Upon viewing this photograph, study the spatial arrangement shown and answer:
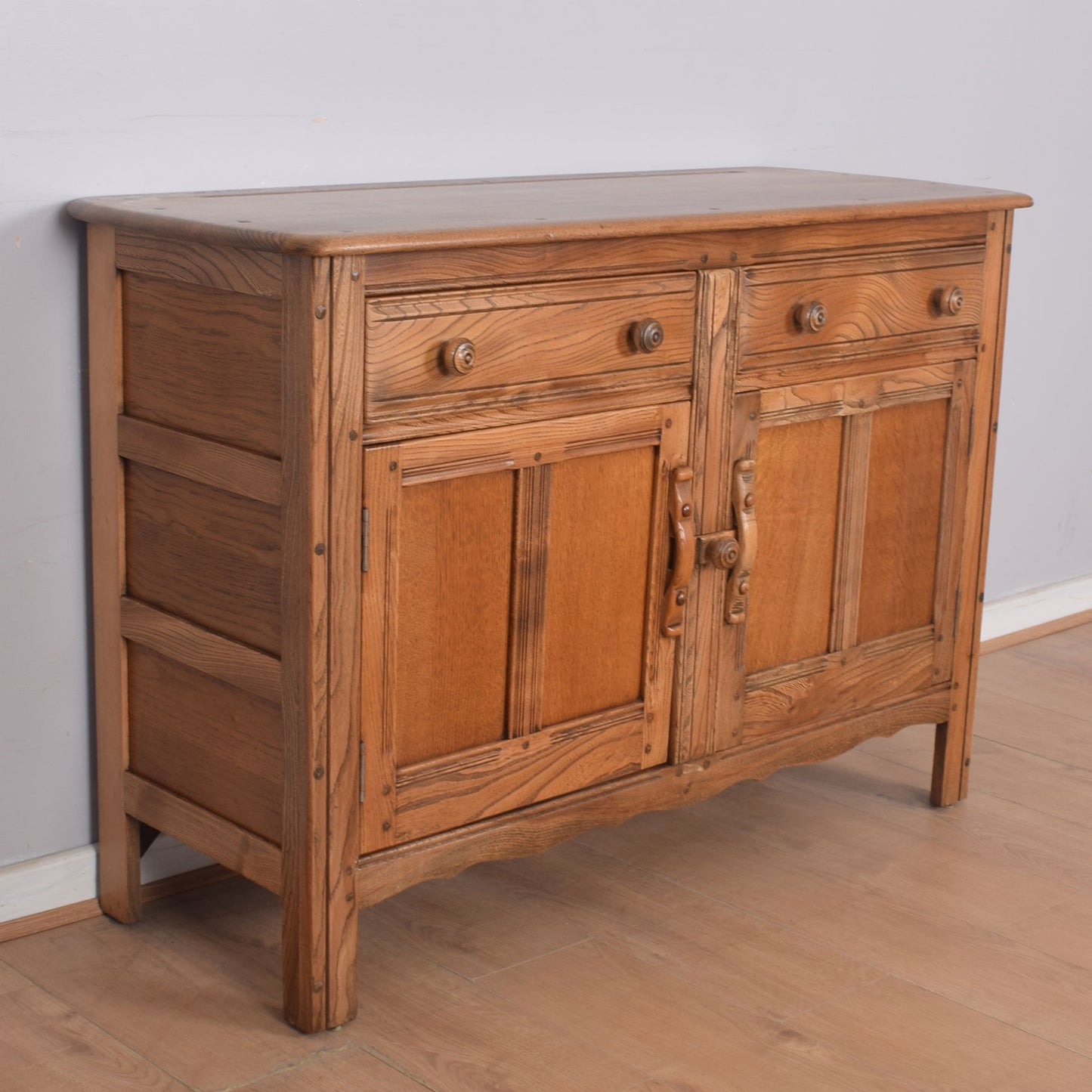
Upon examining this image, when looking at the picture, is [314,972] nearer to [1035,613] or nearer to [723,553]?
[723,553]

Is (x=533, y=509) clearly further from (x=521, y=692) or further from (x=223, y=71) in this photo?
(x=223, y=71)

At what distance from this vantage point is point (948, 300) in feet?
7.70

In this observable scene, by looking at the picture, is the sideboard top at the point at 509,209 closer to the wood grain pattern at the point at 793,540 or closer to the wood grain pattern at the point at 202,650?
the wood grain pattern at the point at 793,540

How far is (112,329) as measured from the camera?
6.39ft

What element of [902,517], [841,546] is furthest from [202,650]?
→ [902,517]

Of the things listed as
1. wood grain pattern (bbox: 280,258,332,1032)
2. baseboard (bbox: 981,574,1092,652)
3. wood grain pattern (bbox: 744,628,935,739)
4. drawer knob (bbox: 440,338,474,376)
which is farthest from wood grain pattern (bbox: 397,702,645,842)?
baseboard (bbox: 981,574,1092,652)

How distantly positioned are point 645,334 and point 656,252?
10cm

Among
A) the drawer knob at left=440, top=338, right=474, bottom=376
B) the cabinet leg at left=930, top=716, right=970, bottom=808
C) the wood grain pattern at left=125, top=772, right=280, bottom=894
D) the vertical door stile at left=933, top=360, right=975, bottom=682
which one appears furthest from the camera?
the cabinet leg at left=930, top=716, right=970, bottom=808

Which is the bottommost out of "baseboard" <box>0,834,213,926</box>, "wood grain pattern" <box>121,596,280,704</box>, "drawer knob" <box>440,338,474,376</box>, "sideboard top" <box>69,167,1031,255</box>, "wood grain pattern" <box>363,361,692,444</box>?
"baseboard" <box>0,834,213,926</box>

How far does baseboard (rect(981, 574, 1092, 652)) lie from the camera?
11.1 feet

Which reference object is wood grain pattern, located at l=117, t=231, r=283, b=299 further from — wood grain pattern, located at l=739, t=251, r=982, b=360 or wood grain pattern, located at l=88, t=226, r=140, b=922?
wood grain pattern, located at l=739, t=251, r=982, b=360

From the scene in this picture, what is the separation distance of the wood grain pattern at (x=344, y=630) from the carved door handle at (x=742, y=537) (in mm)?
600

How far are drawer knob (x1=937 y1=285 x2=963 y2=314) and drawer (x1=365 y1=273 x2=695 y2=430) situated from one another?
0.50 metres

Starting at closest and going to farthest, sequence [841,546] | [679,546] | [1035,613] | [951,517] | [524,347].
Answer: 1. [524,347]
2. [679,546]
3. [841,546]
4. [951,517]
5. [1035,613]
